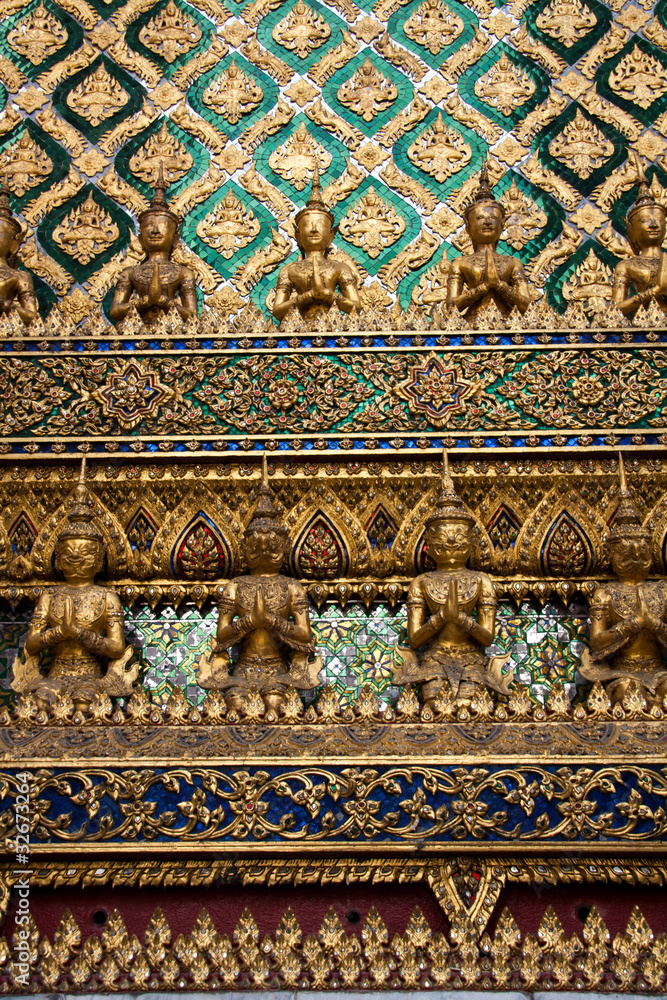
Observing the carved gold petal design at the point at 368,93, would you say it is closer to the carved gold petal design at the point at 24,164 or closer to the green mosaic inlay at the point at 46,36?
the green mosaic inlay at the point at 46,36

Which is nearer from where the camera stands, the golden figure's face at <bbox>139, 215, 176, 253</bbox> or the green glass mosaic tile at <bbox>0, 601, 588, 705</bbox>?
the green glass mosaic tile at <bbox>0, 601, 588, 705</bbox>

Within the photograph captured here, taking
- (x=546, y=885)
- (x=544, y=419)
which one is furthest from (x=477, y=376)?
(x=546, y=885)

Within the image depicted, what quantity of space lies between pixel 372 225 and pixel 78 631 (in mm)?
4538

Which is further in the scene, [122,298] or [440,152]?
[440,152]

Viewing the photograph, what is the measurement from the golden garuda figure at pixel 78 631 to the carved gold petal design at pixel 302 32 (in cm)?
527

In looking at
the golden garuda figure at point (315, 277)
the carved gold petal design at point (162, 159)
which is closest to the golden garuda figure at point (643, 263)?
the golden garuda figure at point (315, 277)

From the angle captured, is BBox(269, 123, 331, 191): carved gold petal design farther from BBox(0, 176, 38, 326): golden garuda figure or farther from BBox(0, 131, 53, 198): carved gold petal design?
BBox(0, 176, 38, 326): golden garuda figure

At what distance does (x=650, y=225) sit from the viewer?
8.39 meters

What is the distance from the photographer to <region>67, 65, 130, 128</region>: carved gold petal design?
390 inches

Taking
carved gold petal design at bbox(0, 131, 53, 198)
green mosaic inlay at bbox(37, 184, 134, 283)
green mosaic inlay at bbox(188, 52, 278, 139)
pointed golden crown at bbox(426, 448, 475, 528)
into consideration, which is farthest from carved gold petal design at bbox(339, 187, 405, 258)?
pointed golden crown at bbox(426, 448, 475, 528)

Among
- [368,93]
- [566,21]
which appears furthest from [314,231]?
[566,21]

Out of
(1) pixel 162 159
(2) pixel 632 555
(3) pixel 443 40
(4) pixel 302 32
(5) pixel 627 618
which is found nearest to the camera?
(5) pixel 627 618

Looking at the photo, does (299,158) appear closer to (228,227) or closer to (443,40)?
(228,227)

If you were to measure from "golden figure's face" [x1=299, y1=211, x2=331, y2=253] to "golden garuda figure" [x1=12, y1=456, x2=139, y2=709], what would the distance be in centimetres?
278
